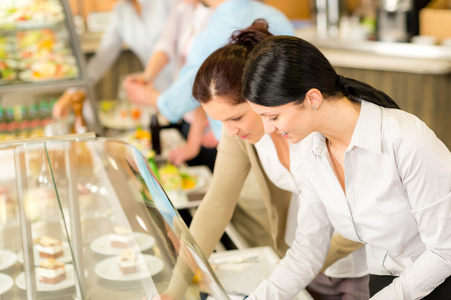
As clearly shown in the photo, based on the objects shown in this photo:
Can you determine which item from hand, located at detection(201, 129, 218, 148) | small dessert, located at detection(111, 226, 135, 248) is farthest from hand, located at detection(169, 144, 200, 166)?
small dessert, located at detection(111, 226, 135, 248)

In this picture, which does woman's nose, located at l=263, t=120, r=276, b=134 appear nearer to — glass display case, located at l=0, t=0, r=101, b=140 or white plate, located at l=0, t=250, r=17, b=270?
white plate, located at l=0, t=250, r=17, b=270

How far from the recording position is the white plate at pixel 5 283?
135 centimetres

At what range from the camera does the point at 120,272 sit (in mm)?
1370

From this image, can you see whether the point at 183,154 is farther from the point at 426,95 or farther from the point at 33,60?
the point at 426,95

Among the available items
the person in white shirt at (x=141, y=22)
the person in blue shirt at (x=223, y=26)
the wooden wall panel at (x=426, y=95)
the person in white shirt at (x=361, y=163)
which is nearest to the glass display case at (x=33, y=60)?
the person in white shirt at (x=141, y=22)

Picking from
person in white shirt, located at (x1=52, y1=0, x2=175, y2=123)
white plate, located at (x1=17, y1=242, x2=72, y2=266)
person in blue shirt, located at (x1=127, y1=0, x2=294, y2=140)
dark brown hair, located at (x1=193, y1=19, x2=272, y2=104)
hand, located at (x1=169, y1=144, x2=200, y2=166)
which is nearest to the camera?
white plate, located at (x1=17, y1=242, x2=72, y2=266)

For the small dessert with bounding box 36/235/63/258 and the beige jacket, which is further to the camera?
the beige jacket

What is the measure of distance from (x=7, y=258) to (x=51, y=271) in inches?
4.8

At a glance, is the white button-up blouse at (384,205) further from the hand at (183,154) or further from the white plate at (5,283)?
the hand at (183,154)

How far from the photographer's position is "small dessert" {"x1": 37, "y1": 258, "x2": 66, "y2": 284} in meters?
1.43

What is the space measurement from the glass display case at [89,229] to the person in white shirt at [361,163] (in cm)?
36

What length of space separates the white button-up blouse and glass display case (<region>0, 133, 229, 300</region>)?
0.38m

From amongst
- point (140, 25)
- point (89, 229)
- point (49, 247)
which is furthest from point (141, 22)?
point (49, 247)

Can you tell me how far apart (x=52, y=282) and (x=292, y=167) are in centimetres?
79
